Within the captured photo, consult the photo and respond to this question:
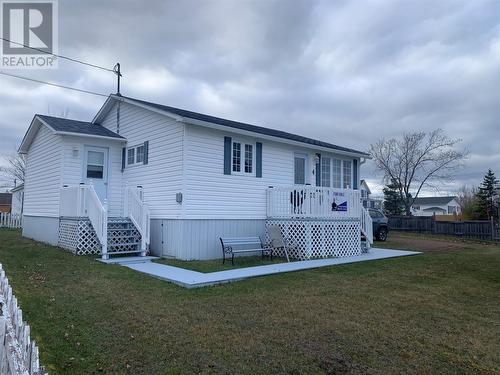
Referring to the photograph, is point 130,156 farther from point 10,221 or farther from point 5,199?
point 5,199

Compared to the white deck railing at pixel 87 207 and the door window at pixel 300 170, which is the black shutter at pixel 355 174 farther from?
the white deck railing at pixel 87 207

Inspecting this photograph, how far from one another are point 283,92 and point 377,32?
22.7 ft

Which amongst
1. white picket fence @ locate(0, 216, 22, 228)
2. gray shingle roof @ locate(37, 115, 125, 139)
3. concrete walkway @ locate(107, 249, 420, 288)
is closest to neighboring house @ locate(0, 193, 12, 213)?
white picket fence @ locate(0, 216, 22, 228)

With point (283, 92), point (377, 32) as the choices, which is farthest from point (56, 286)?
point (283, 92)

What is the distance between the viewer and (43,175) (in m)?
14.2

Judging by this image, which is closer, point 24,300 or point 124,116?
point 24,300

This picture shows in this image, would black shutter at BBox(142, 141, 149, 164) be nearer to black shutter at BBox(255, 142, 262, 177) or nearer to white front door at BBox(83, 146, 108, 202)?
white front door at BBox(83, 146, 108, 202)

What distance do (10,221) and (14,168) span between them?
66.1 feet

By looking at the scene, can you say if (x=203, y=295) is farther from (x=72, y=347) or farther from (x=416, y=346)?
(x=416, y=346)

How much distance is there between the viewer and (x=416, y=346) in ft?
14.0

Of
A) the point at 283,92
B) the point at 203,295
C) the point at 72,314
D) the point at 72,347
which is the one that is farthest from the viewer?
the point at 283,92

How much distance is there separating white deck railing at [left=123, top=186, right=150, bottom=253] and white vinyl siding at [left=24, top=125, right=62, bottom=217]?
9.28 ft

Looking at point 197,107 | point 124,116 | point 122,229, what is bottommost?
point 122,229

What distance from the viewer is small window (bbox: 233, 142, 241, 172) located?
1166 cm
